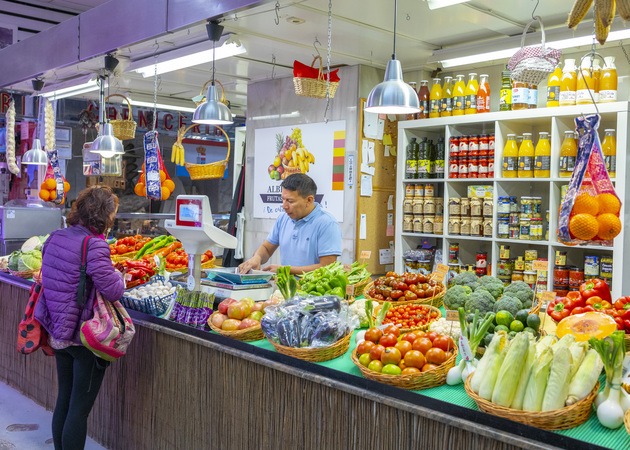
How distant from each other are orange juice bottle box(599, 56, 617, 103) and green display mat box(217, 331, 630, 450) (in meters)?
2.86

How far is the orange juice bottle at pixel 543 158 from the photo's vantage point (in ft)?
16.4

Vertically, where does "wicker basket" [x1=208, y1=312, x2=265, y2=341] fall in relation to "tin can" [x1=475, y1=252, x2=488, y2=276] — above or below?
below

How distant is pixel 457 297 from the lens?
3.40m

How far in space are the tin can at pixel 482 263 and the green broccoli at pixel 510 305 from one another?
2.52 meters

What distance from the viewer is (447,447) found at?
221 centimetres

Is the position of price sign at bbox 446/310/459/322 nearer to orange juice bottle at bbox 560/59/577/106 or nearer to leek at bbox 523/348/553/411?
leek at bbox 523/348/553/411

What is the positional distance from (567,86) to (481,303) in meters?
2.55

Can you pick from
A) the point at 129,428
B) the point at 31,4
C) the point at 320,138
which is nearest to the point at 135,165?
the point at 31,4

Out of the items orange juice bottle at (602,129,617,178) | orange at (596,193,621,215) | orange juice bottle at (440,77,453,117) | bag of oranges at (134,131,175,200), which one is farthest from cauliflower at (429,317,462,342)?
bag of oranges at (134,131,175,200)

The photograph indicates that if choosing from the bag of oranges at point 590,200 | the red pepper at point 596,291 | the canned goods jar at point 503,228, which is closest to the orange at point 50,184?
the canned goods jar at point 503,228

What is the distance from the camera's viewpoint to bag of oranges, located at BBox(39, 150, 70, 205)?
7352 mm

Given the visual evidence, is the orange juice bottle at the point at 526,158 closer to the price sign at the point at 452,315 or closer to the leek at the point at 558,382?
the price sign at the point at 452,315

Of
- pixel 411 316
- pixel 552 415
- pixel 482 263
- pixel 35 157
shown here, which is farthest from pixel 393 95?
pixel 35 157

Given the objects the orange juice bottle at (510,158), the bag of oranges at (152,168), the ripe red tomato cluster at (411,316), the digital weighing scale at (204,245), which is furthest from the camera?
the bag of oranges at (152,168)
